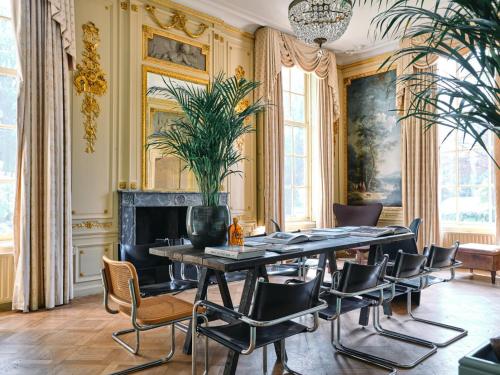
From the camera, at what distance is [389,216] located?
677 centimetres

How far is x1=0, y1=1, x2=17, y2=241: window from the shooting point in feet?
13.2

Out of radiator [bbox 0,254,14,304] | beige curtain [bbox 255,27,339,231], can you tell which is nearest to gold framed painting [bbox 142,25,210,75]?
beige curtain [bbox 255,27,339,231]

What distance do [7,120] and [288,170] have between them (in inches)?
162

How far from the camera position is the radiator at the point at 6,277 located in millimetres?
3887

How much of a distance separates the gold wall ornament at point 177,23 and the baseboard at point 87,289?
3.19m

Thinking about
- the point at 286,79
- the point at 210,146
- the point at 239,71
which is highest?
the point at 286,79

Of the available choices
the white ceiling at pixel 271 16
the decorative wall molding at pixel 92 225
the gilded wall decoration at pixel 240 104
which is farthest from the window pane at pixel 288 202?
the decorative wall molding at pixel 92 225

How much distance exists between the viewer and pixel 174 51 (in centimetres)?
512

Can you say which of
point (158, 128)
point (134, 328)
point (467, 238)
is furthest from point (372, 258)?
point (467, 238)

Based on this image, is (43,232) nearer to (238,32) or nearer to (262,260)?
(262,260)

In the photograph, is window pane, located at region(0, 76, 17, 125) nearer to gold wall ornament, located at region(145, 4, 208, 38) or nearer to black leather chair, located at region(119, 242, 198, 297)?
gold wall ornament, located at region(145, 4, 208, 38)

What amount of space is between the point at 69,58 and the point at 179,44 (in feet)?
4.80

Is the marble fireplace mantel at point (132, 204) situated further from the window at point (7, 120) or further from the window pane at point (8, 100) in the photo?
the window pane at point (8, 100)

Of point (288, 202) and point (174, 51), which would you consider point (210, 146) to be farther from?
point (288, 202)
